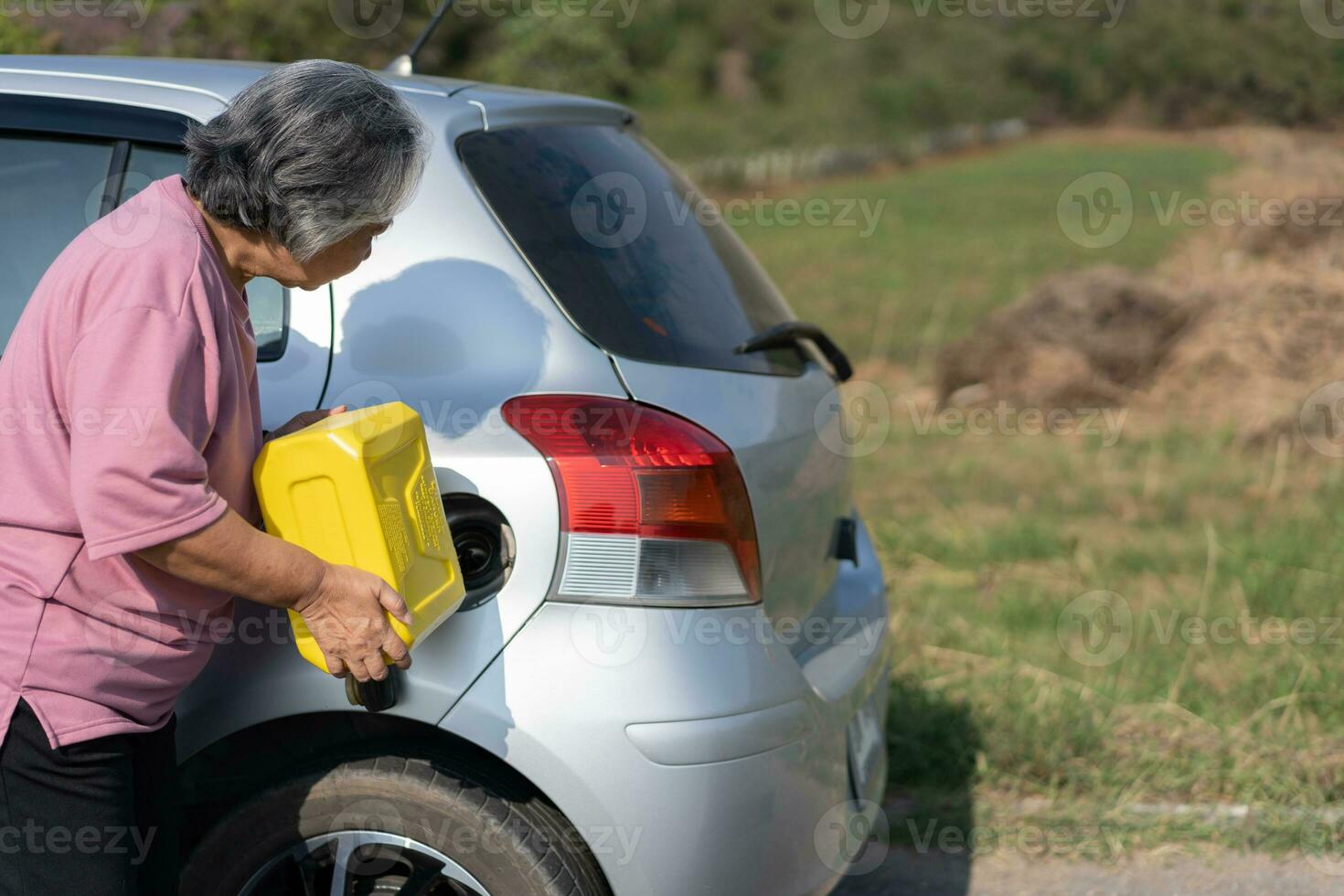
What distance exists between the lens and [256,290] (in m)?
2.25

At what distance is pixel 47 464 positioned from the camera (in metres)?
1.70

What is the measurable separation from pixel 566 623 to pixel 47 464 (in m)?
0.78

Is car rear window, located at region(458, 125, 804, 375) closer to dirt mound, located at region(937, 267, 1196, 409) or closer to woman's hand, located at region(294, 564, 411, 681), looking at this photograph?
woman's hand, located at region(294, 564, 411, 681)

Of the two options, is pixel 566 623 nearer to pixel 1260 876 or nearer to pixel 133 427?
pixel 133 427

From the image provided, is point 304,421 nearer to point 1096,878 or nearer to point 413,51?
point 413,51

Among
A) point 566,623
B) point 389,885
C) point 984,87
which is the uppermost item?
point 566,623

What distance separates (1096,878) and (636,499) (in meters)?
1.97

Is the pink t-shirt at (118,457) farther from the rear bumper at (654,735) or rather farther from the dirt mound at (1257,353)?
A: the dirt mound at (1257,353)

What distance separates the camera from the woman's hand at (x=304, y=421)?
1929 mm

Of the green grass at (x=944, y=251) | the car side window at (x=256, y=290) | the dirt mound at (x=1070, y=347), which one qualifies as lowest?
the green grass at (x=944, y=251)

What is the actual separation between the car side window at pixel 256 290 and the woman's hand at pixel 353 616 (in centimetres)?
58

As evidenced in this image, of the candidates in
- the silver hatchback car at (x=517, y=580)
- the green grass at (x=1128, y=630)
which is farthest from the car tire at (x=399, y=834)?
the green grass at (x=1128, y=630)

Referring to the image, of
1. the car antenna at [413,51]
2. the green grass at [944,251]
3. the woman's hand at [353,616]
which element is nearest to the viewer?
the woman's hand at [353,616]

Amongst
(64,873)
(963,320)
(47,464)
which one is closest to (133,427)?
(47,464)
